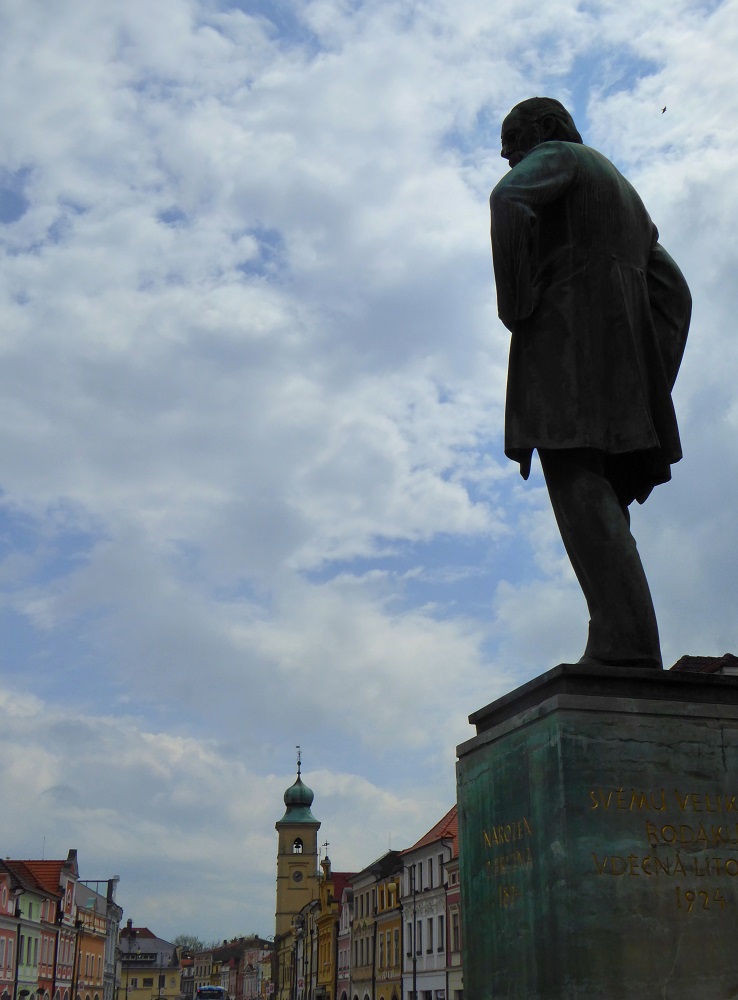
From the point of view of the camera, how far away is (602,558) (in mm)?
5320

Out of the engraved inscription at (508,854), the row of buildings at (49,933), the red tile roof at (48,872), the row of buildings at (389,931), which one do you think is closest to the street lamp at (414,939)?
the row of buildings at (389,931)

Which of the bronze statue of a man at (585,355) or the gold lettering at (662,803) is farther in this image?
the bronze statue of a man at (585,355)

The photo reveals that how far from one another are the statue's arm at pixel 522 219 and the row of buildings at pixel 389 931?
2124 cm

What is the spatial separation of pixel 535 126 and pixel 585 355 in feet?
4.55

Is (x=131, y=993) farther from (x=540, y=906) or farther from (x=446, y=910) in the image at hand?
(x=540, y=906)

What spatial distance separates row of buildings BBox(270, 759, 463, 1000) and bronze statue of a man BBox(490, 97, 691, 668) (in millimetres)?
20811

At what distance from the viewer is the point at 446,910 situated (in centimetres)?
5112

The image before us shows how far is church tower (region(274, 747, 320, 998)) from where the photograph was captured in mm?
133000

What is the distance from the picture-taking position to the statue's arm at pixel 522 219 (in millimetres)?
5500

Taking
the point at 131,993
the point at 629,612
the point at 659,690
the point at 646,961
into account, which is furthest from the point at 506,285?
the point at 131,993

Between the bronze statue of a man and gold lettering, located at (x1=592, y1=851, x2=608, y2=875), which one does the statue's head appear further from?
gold lettering, located at (x1=592, y1=851, x2=608, y2=875)

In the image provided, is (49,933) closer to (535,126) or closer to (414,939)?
(414,939)

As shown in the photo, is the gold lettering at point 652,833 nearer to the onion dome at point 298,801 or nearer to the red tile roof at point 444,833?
the red tile roof at point 444,833

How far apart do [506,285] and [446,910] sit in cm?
4944
